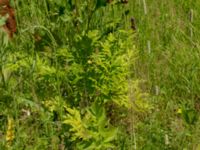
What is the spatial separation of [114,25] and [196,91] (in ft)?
1.79

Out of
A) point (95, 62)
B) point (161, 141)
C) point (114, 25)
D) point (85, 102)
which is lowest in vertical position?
point (161, 141)

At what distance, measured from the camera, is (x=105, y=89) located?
2227 millimetres

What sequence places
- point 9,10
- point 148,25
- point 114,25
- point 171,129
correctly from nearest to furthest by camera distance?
point 171,129 → point 114,25 → point 9,10 → point 148,25

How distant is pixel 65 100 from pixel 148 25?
0.98 meters

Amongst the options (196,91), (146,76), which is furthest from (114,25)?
(196,91)

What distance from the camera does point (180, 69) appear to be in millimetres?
2783

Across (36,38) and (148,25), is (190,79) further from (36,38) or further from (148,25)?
(36,38)

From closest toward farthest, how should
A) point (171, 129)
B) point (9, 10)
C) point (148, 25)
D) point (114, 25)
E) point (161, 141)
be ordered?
1. point (161, 141)
2. point (171, 129)
3. point (114, 25)
4. point (9, 10)
5. point (148, 25)

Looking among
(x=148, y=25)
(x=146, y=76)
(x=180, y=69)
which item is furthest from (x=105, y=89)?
(x=148, y=25)

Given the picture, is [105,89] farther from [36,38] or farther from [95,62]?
[36,38]

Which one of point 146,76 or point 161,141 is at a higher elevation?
point 146,76

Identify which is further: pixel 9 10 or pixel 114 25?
pixel 9 10

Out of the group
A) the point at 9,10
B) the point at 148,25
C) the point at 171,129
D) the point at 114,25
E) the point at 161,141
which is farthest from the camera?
the point at 148,25

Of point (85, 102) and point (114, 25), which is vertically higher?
point (114, 25)
